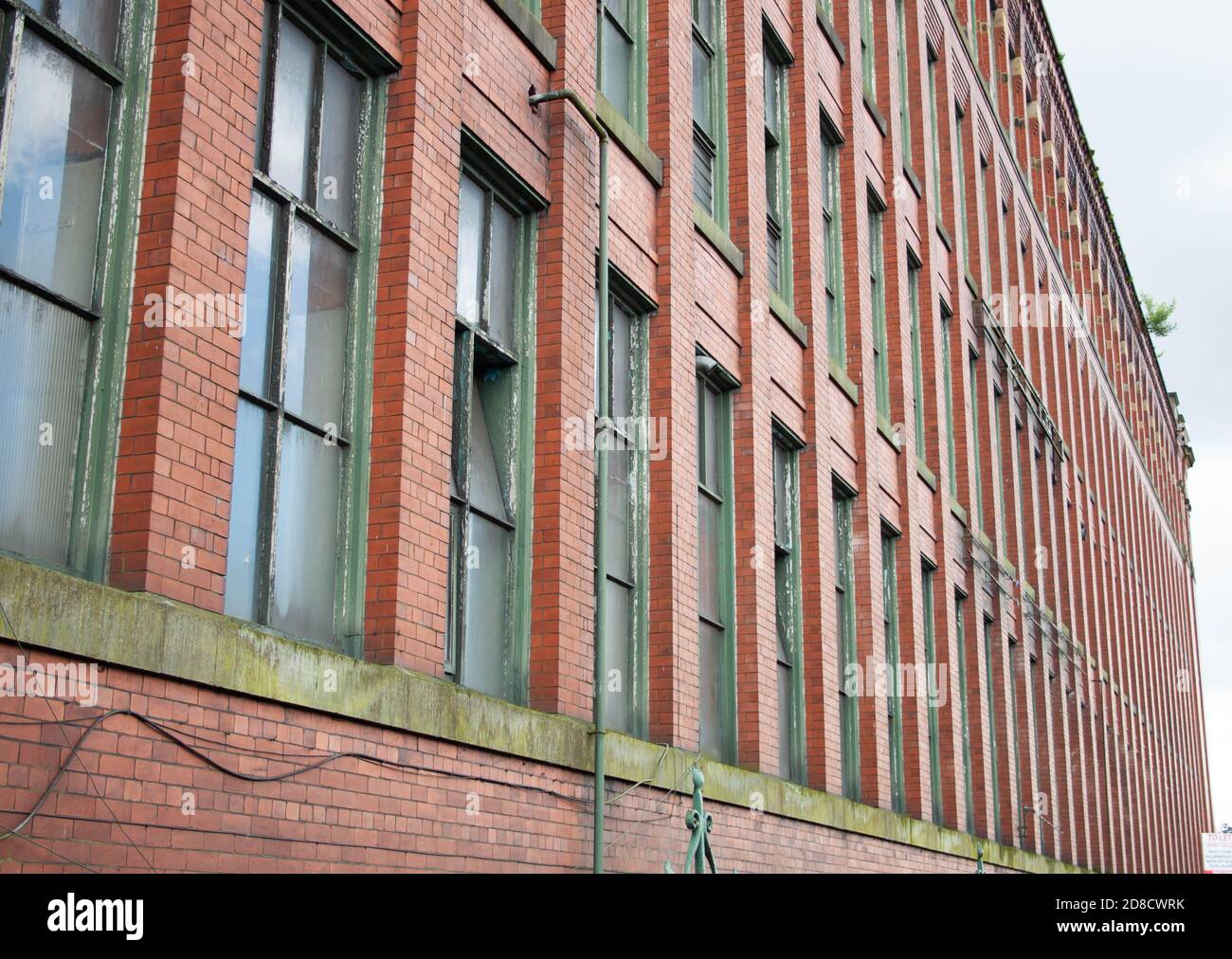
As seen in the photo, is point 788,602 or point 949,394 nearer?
point 788,602

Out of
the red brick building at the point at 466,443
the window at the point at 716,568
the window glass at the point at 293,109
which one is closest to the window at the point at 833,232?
the red brick building at the point at 466,443

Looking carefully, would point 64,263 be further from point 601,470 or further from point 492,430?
point 601,470

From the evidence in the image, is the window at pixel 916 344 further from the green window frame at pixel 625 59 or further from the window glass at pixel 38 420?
the window glass at pixel 38 420

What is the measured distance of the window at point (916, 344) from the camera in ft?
74.3

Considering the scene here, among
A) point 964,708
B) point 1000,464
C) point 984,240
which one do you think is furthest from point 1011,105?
point 964,708

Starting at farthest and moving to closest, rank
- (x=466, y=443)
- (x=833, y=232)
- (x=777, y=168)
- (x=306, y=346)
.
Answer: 1. (x=833, y=232)
2. (x=777, y=168)
3. (x=466, y=443)
4. (x=306, y=346)

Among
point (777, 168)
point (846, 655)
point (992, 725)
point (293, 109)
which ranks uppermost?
point (777, 168)

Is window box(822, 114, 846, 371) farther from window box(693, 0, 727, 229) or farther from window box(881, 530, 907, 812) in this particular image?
window box(693, 0, 727, 229)

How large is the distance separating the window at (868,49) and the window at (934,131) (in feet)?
9.29

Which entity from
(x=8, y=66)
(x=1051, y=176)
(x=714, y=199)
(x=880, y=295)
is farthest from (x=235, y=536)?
(x=1051, y=176)

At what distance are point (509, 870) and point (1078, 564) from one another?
26884 mm

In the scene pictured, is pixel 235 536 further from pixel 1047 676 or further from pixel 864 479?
pixel 1047 676

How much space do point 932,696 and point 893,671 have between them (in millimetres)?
1993

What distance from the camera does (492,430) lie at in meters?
10.9
